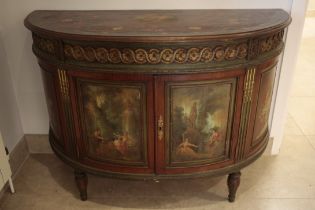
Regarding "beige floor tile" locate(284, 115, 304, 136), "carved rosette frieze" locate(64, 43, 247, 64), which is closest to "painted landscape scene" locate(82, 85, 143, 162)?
"carved rosette frieze" locate(64, 43, 247, 64)

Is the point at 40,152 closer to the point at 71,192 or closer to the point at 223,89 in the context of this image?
the point at 71,192

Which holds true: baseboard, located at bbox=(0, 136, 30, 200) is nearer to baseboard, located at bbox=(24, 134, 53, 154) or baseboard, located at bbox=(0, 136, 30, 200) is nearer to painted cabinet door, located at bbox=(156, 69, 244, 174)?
baseboard, located at bbox=(24, 134, 53, 154)

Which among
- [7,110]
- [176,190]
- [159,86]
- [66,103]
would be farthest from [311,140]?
[7,110]

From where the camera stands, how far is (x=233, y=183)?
5.38 feet

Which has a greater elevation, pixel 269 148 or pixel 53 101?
pixel 53 101

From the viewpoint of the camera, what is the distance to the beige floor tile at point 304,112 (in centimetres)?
236

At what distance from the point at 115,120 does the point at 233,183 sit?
67 centimetres

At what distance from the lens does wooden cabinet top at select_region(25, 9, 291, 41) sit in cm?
121

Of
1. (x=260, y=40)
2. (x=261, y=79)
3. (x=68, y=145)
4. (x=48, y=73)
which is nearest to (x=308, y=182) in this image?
(x=261, y=79)

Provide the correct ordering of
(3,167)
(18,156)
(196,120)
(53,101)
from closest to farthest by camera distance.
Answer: (196,120)
(53,101)
(3,167)
(18,156)

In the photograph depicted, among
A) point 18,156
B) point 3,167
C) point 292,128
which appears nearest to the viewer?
point 3,167

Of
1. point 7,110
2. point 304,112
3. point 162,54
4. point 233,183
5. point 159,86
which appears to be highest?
point 162,54

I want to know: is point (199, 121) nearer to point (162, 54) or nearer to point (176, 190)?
point (162, 54)

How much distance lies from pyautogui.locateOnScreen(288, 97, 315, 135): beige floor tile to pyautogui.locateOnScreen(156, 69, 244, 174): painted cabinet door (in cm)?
110
